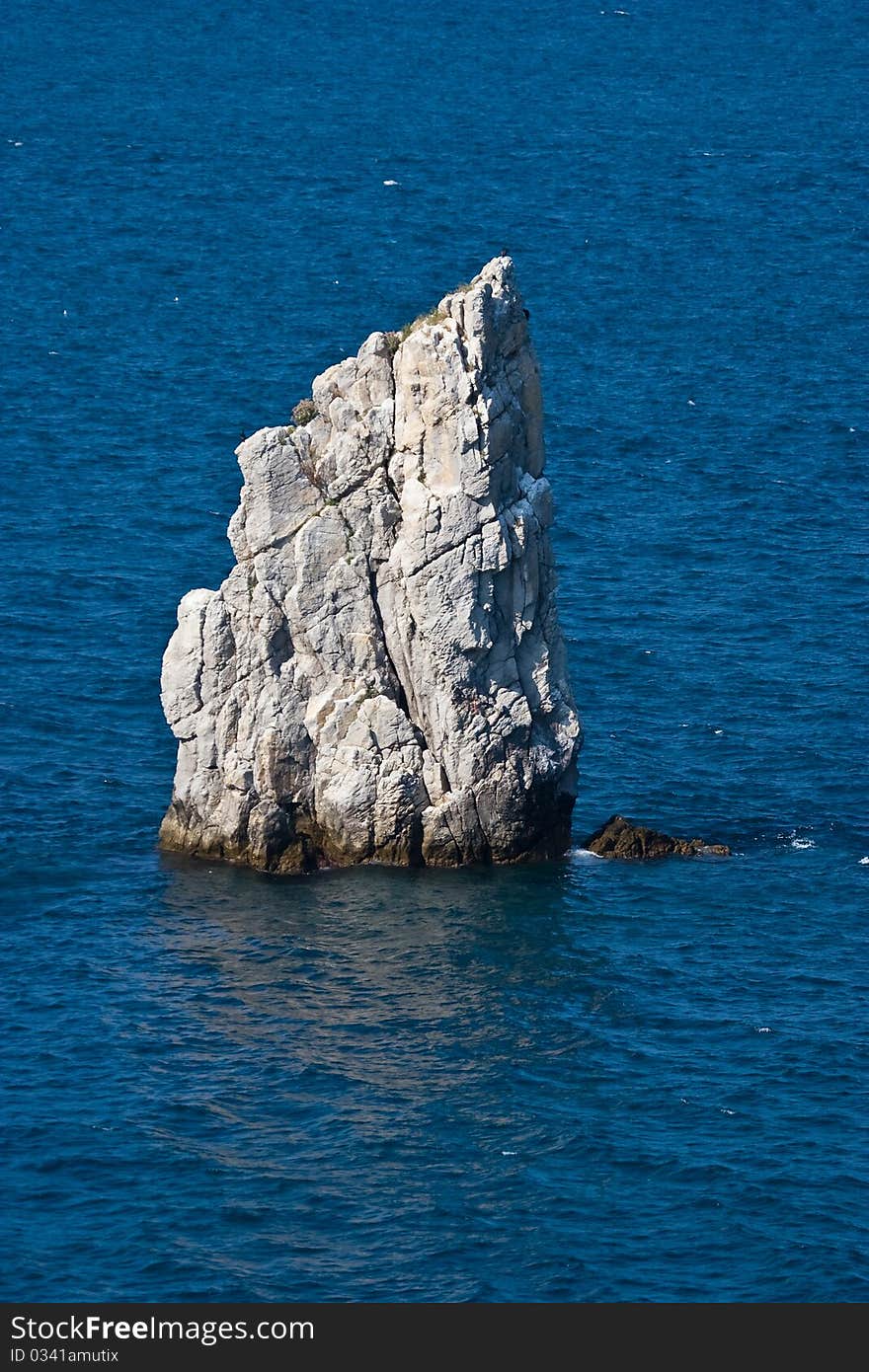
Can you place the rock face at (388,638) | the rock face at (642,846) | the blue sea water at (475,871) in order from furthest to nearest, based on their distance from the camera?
the rock face at (642,846), the rock face at (388,638), the blue sea water at (475,871)

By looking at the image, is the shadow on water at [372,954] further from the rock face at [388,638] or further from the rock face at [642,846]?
the rock face at [642,846]

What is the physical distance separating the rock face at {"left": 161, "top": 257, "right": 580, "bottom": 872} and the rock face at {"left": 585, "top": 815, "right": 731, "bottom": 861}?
1.90 m

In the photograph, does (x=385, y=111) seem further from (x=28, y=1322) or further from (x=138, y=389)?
(x=28, y=1322)

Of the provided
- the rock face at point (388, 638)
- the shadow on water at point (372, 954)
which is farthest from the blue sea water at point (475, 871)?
the rock face at point (388, 638)

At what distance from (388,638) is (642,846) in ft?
36.0

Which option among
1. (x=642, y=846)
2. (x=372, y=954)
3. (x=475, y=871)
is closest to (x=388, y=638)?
(x=475, y=871)

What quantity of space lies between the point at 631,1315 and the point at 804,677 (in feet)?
144

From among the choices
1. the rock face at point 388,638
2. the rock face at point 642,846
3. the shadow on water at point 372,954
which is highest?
the rock face at point 388,638

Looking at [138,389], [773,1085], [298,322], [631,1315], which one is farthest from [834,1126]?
[298,322]

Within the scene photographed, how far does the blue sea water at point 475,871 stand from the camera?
219ft

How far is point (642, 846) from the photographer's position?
288 feet

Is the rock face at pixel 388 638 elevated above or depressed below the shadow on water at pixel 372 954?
above

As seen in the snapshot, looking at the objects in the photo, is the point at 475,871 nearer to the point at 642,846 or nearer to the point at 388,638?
the point at 642,846

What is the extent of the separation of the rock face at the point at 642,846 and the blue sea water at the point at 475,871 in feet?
2.81
